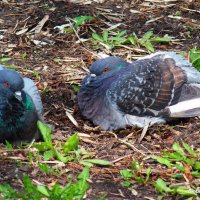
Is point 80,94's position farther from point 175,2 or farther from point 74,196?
point 175,2

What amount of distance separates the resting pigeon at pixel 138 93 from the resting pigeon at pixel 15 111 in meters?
0.88

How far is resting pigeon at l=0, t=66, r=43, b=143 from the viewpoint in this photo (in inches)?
273

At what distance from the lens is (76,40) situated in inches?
364

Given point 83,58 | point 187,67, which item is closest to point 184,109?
point 187,67

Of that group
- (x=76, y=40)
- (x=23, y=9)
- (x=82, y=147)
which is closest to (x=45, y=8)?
(x=23, y=9)

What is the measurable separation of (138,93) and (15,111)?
1477 mm

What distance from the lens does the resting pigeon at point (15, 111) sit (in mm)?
6923

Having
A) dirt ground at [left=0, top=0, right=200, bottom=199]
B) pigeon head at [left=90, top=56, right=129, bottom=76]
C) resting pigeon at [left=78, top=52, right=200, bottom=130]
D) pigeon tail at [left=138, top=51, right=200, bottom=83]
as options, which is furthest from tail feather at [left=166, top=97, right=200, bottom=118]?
pigeon head at [left=90, top=56, right=129, bottom=76]

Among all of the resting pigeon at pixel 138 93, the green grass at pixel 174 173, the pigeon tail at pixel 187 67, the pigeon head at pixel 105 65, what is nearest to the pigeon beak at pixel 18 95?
the resting pigeon at pixel 138 93

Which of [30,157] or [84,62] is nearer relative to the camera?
[30,157]

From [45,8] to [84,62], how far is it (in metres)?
1.67

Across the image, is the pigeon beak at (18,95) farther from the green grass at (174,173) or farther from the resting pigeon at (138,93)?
the green grass at (174,173)

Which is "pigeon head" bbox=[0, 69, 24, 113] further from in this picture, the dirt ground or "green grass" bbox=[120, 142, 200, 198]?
"green grass" bbox=[120, 142, 200, 198]

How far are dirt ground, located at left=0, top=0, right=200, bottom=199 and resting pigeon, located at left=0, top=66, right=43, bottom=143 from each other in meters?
0.35
